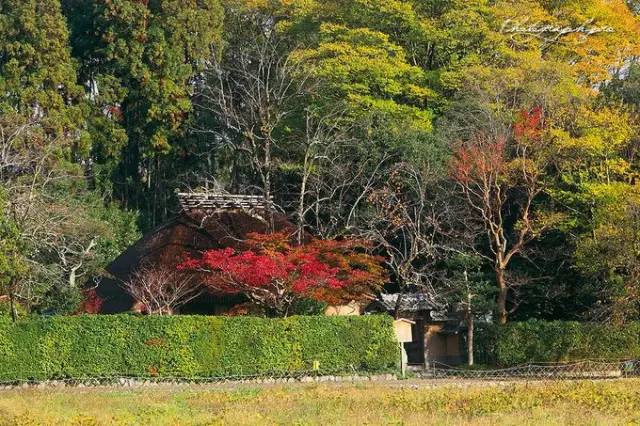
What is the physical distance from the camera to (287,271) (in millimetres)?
26625

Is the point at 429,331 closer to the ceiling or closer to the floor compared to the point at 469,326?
closer to the floor

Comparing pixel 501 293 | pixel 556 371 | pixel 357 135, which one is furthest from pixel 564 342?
pixel 357 135

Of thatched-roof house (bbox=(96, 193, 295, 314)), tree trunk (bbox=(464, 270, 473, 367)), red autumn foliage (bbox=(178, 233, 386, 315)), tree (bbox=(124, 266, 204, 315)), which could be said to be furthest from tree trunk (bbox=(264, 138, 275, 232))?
tree trunk (bbox=(464, 270, 473, 367))

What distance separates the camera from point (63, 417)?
548 inches

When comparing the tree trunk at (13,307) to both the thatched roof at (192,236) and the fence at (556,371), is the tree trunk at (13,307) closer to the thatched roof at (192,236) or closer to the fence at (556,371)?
the thatched roof at (192,236)

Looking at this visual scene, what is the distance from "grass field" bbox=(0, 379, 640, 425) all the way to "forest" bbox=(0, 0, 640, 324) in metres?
8.16

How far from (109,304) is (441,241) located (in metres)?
11.8

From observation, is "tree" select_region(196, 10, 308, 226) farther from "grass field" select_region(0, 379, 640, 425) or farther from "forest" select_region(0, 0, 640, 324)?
"grass field" select_region(0, 379, 640, 425)

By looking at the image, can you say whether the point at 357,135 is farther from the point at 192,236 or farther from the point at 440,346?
the point at 440,346

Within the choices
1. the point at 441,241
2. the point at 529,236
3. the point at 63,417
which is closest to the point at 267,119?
the point at 441,241

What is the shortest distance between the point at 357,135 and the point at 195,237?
25.8 ft

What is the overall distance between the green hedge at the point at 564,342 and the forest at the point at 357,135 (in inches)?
22.9

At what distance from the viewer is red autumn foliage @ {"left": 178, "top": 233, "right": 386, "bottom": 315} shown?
26.5 m

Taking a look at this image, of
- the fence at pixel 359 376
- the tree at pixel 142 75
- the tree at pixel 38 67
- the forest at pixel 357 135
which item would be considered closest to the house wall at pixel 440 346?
the forest at pixel 357 135
